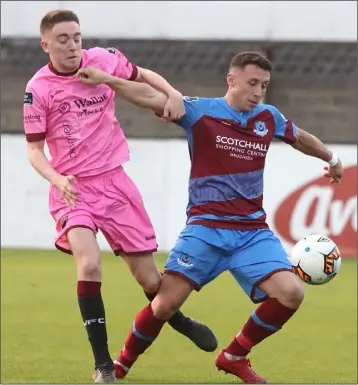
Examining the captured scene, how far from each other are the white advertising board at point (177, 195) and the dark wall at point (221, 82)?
1.31m

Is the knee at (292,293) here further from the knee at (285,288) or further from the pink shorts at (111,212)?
the pink shorts at (111,212)

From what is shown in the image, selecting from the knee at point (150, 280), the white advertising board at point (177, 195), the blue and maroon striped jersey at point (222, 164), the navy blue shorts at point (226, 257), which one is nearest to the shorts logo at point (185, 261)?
the navy blue shorts at point (226, 257)

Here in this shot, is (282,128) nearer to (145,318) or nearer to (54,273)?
(145,318)

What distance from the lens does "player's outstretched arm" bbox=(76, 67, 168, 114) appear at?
6.81 m

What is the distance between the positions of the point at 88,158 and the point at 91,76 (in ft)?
2.16

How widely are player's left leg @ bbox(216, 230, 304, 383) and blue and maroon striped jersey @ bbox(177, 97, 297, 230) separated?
145mm

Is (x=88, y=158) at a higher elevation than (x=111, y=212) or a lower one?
higher

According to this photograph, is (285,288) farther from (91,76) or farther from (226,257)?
(91,76)

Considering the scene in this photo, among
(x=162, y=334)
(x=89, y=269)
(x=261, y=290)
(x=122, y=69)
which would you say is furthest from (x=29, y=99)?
(x=162, y=334)

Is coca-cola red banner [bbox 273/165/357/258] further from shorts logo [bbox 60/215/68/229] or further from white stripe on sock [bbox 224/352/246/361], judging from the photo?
shorts logo [bbox 60/215/68/229]

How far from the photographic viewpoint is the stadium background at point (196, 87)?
1599 cm

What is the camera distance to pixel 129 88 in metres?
6.86

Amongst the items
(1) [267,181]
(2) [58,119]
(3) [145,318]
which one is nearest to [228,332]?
(3) [145,318]

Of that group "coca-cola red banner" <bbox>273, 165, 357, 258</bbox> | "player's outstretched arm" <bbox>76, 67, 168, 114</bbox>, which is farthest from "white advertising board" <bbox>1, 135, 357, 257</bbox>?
"player's outstretched arm" <bbox>76, 67, 168, 114</bbox>
